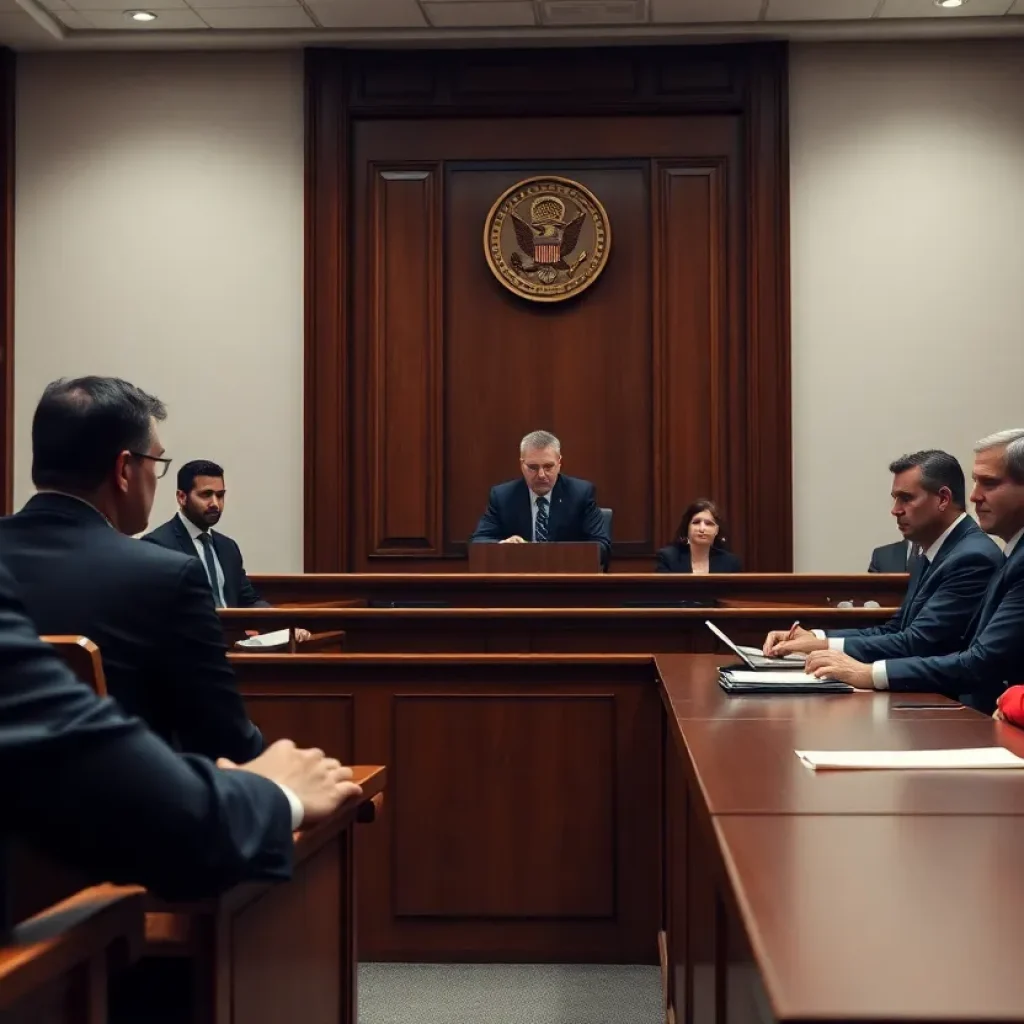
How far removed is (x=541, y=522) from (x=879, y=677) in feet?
11.7

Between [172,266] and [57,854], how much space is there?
705 centimetres

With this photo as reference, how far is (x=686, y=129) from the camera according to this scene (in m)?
7.48

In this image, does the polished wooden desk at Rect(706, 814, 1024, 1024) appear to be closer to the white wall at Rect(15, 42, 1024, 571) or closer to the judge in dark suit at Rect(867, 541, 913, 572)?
the judge in dark suit at Rect(867, 541, 913, 572)

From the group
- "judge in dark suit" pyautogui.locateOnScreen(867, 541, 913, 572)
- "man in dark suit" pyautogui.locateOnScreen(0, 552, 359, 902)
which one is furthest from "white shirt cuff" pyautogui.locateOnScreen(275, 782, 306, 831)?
"judge in dark suit" pyautogui.locateOnScreen(867, 541, 913, 572)

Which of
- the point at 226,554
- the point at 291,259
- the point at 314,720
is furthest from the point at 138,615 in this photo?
the point at 291,259

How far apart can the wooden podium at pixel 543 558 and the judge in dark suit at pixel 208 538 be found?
3.42 feet

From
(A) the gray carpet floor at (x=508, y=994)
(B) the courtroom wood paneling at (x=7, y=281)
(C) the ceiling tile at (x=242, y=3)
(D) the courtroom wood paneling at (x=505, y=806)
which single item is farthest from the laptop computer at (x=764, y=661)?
(B) the courtroom wood paneling at (x=7, y=281)

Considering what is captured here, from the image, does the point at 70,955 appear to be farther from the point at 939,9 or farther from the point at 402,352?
the point at 939,9

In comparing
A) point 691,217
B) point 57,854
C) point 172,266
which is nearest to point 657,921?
point 57,854

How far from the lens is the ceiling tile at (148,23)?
7.14 metres

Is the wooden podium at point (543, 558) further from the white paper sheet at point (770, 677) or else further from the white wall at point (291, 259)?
the white wall at point (291, 259)

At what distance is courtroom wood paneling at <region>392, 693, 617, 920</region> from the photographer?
11.4 ft

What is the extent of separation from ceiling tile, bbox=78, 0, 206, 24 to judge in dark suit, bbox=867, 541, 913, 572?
490cm

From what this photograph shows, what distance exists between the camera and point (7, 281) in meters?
7.70
